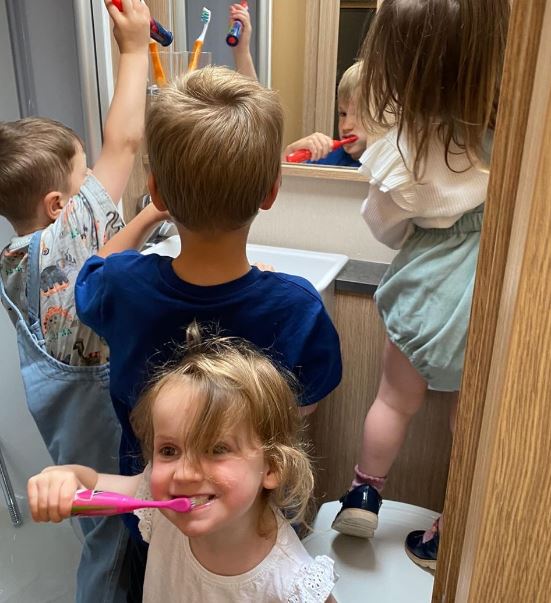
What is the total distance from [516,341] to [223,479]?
18.5 inches

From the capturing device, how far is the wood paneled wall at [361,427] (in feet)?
4.57

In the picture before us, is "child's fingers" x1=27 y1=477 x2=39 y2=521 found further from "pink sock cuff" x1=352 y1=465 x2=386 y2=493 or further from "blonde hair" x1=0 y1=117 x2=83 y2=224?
"pink sock cuff" x1=352 y1=465 x2=386 y2=493

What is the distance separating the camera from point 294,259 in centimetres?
144

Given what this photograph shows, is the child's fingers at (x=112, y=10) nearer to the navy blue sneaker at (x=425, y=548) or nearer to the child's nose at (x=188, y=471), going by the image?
the child's nose at (x=188, y=471)

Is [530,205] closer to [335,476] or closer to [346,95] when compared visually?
[346,95]

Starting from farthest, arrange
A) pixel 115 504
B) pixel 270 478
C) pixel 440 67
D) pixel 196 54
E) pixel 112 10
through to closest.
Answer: pixel 196 54, pixel 112 10, pixel 440 67, pixel 270 478, pixel 115 504

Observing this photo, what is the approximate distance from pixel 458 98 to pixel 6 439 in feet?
4.50

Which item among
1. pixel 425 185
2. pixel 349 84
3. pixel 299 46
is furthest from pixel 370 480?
pixel 299 46

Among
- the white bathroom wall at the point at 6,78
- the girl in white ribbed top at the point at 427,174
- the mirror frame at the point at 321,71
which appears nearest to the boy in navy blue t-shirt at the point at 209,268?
the girl in white ribbed top at the point at 427,174

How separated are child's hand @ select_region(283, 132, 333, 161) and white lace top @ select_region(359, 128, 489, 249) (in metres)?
0.33

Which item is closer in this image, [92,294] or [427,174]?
[92,294]

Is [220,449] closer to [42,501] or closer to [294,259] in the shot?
[42,501]

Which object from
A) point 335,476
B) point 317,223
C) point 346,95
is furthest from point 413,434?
point 346,95

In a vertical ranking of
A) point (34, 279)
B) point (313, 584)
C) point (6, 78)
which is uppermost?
point (6, 78)
